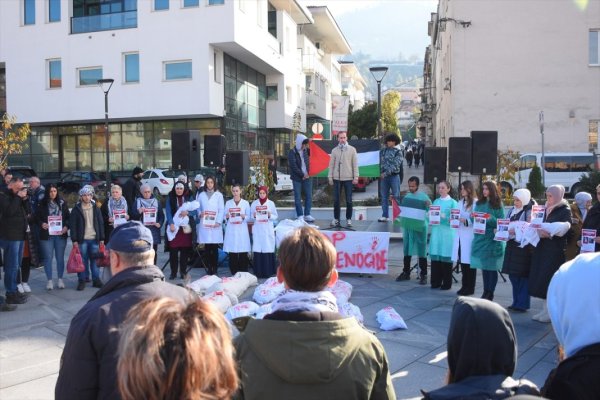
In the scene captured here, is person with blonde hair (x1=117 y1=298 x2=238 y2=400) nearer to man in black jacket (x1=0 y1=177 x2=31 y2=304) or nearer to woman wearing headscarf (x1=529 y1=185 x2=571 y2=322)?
woman wearing headscarf (x1=529 y1=185 x2=571 y2=322)

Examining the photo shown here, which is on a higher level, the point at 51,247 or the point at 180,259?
the point at 51,247

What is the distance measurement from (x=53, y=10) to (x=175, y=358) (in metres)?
34.0

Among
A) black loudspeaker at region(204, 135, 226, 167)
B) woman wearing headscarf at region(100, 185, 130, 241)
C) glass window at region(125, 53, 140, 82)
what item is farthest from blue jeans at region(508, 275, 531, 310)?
glass window at region(125, 53, 140, 82)

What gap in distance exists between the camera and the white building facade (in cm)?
2662

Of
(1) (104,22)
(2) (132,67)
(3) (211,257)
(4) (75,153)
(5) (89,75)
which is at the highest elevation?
(1) (104,22)

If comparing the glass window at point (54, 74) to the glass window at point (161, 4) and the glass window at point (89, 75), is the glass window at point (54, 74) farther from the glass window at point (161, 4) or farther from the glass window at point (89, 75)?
the glass window at point (161, 4)

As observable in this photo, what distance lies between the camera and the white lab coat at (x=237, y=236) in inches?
446

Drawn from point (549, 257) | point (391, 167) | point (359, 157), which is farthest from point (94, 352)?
point (359, 157)

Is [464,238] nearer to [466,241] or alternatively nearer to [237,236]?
[466,241]

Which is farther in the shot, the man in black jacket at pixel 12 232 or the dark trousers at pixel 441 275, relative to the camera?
the dark trousers at pixel 441 275

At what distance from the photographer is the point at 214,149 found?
48.1 feet

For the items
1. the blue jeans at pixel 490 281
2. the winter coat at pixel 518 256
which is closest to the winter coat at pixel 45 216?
the blue jeans at pixel 490 281

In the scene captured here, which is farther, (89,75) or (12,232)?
(89,75)

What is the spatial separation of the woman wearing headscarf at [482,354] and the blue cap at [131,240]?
5.37 feet
